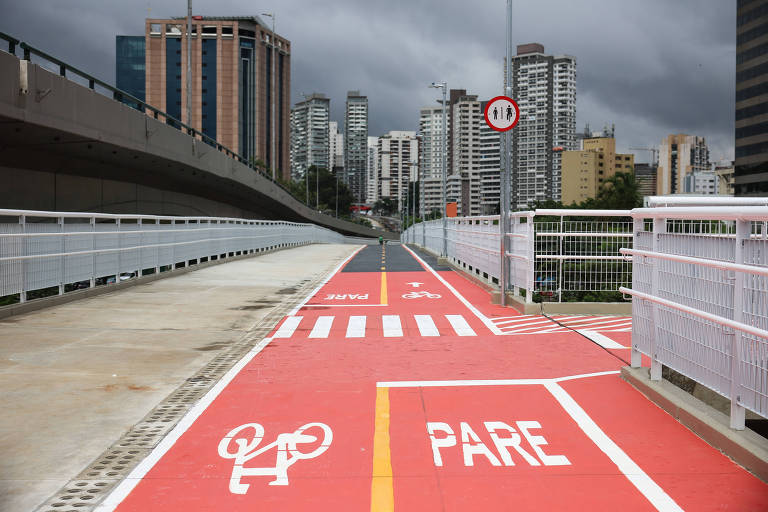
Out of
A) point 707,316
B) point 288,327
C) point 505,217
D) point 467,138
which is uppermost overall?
point 467,138

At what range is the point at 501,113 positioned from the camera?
14516 millimetres

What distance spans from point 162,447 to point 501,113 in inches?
419

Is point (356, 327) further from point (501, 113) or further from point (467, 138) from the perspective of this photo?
point (467, 138)

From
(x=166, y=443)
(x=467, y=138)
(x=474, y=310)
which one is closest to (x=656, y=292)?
(x=166, y=443)

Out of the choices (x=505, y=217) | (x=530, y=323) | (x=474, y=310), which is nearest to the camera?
(x=530, y=323)

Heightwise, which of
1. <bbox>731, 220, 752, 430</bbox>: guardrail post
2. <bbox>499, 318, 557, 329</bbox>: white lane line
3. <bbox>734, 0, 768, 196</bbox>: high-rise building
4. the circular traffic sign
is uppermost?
<bbox>734, 0, 768, 196</bbox>: high-rise building

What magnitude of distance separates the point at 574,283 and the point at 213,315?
6.32m

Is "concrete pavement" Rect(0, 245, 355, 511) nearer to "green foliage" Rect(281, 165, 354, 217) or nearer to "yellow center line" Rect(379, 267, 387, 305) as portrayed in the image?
"yellow center line" Rect(379, 267, 387, 305)

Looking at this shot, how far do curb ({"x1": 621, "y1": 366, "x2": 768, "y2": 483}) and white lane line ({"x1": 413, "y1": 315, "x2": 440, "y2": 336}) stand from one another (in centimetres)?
397

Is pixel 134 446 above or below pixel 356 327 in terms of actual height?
below

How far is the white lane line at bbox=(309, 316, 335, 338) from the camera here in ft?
35.5

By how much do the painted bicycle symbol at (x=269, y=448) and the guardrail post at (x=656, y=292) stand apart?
307cm

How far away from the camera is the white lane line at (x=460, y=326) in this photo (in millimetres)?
11000

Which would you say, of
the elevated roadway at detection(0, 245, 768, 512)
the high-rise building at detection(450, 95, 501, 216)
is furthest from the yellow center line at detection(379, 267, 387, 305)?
the high-rise building at detection(450, 95, 501, 216)
